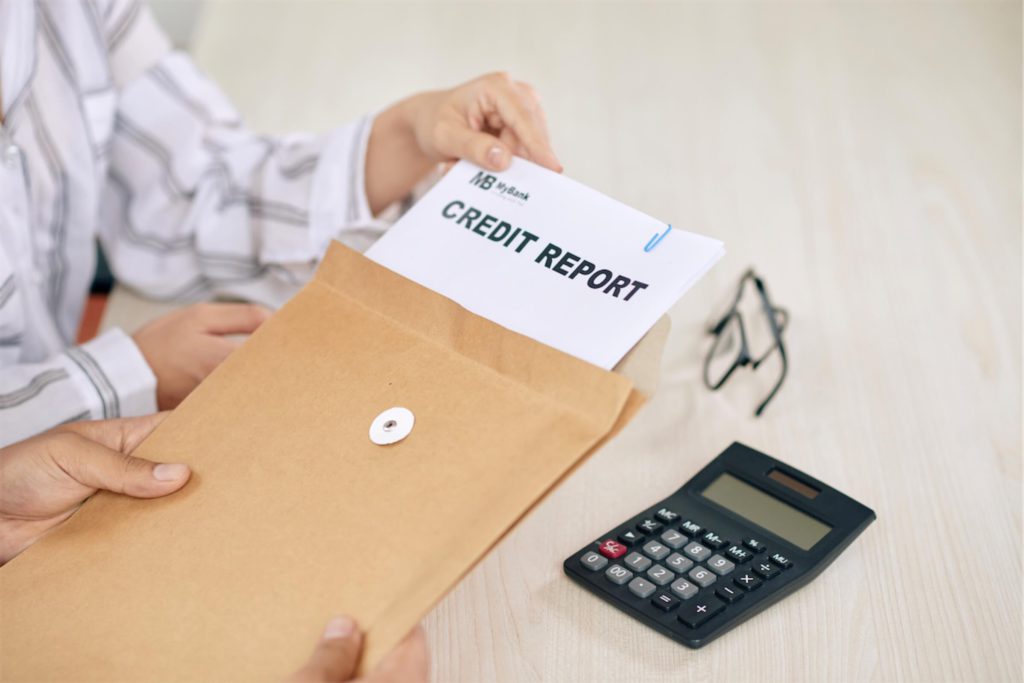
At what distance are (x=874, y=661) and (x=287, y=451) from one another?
31 cm

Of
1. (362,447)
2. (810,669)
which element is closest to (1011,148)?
(810,669)

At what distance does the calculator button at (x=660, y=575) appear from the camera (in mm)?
520

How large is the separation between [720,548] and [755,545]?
0.02m

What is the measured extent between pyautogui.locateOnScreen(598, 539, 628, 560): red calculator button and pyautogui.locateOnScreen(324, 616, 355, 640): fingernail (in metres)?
0.17

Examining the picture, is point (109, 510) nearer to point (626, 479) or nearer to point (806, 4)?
point (626, 479)

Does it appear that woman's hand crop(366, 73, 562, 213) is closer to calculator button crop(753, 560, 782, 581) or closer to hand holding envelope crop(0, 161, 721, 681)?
hand holding envelope crop(0, 161, 721, 681)

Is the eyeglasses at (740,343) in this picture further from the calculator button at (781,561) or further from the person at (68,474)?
the person at (68,474)

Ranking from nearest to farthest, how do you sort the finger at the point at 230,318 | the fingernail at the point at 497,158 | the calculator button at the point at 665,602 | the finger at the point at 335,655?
the finger at the point at 335,655, the calculator button at the point at 665,602, the fingernail at the point at 497,158, the finger at the point at 230,318

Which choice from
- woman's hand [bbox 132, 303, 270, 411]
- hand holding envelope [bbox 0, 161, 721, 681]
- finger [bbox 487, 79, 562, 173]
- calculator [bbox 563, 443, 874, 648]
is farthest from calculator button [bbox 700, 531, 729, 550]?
woman's hand [bbox 132, 303, 270, 411]

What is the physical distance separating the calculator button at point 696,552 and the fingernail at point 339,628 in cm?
20

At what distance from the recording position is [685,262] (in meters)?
0.52

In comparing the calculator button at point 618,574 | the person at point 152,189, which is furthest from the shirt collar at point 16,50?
the calculator button at point 618,574

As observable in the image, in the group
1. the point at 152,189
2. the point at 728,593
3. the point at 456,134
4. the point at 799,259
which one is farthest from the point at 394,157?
the point at 728,593

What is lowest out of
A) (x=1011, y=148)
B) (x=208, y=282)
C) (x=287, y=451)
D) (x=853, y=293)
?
(x=208, y=282)
